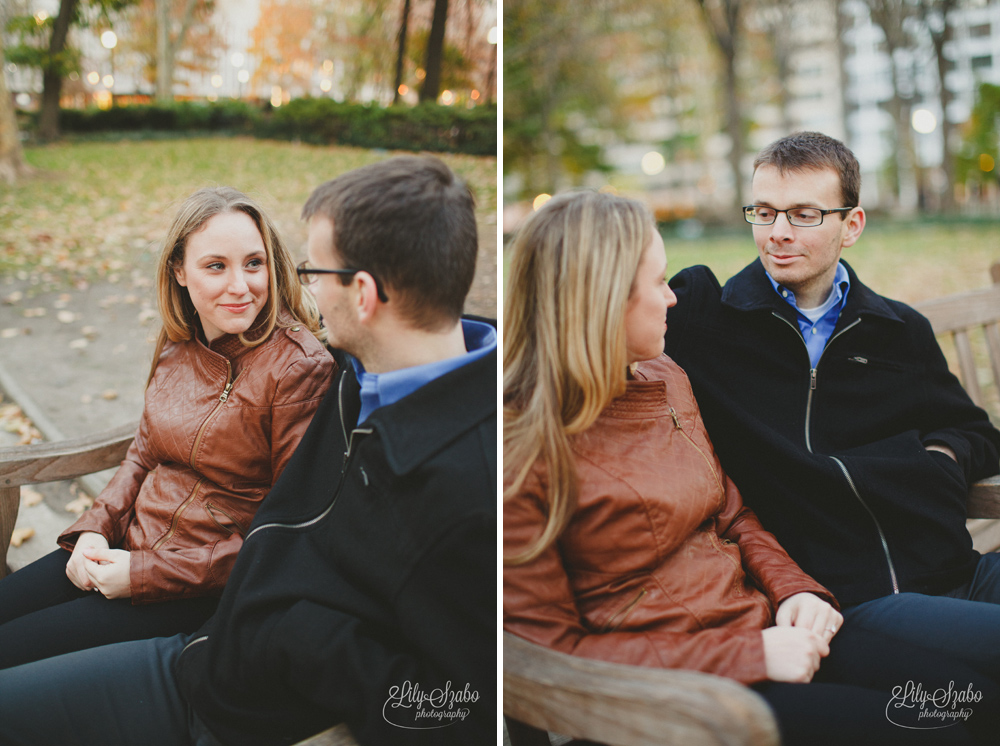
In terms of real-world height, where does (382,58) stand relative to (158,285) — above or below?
above

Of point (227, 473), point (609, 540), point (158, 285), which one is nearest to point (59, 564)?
point (227, 473)

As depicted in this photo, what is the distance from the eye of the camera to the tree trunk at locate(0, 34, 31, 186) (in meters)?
2.73

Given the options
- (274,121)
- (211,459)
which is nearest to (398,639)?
(211,459)

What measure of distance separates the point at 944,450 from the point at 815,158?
93 cm

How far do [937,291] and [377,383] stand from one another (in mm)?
7351

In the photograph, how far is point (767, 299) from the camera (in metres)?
2.08

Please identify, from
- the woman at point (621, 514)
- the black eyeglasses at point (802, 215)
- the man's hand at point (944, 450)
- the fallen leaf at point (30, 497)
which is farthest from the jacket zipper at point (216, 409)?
the man's hand at point (944, 450)

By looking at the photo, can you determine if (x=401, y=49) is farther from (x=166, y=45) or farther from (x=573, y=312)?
(x=573, y=312)

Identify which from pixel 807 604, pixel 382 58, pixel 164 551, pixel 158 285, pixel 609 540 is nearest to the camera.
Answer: pixel 609 540

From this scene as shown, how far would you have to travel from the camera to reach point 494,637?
1.60 metres

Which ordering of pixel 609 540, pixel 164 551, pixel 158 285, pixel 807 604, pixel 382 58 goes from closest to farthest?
pixel 609 540
pixel 807 604
pixel 164 551
pixel 158 285
pixel 382 58

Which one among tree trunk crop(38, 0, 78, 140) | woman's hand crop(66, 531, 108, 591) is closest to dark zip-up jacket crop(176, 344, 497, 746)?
woman's hand crop(66, 531, 108, 591)

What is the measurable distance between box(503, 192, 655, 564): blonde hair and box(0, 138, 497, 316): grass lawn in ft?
4.07

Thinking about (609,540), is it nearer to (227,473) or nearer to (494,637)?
(494,637)
